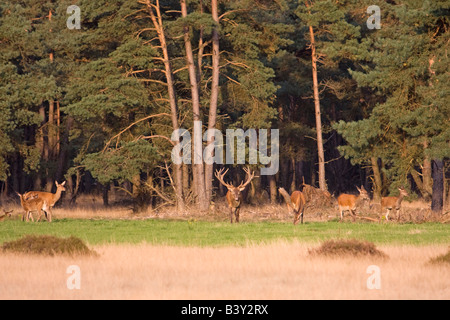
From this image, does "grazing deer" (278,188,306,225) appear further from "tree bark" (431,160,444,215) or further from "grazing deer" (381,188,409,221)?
"tree bark" (431,160,444,215)

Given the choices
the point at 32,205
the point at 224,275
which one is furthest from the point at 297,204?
the point at 224,275

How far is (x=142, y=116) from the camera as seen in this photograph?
39.5 m

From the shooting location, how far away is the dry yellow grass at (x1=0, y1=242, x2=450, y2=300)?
13.5m

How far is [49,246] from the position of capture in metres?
19.3

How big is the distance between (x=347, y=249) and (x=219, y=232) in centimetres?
752

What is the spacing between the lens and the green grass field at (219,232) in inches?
901

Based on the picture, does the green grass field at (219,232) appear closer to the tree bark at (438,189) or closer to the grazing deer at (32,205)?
the grazing deer at (32,205)

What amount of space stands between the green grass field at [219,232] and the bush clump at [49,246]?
2507 millimetres

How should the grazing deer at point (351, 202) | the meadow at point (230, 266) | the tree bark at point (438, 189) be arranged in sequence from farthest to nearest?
the tree bark at point (438, 189)
the grazing deer at point (351, 202)
the meadow at point (230, 266)

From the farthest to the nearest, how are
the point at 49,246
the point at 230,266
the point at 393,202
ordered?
1. the point at 393,202
2. the point at 49,246
3. the point at 230,266

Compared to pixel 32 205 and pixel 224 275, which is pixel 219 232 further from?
pixel 224 275

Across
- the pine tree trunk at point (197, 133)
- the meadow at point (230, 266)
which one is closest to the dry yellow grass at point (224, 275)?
the meadow at point (230, 266)
